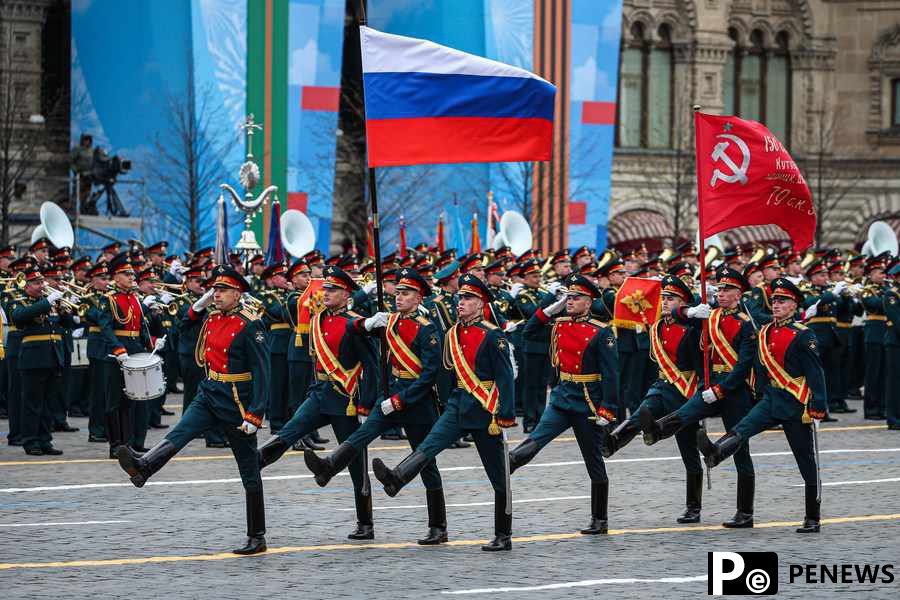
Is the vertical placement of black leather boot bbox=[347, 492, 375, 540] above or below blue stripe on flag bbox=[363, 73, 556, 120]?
below

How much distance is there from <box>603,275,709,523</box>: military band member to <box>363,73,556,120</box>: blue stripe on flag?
6.98 feet

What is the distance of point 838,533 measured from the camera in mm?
12500

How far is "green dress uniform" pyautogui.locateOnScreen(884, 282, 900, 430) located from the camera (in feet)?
67.5

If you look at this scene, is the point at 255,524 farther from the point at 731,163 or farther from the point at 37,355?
the point at 37,355

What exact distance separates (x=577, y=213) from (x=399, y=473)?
108ft

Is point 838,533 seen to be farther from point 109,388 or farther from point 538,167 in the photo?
point 538,167

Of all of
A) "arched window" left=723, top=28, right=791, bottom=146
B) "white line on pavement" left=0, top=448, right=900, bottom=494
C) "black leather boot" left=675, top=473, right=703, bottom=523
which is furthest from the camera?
"arched window" left=723, top=28, right=791, bottom=146

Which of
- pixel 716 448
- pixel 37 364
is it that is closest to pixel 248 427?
pixel 716 448

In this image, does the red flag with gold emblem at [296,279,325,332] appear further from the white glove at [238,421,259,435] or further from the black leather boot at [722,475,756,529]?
the black leather boot at [722,475,756,529]

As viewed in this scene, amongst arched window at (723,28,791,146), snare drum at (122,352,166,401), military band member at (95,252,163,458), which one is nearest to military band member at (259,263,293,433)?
→ military band member at (95,252,163,458)

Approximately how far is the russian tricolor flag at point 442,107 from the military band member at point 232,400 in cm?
156

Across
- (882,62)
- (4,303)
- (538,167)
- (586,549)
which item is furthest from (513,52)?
(586,549)

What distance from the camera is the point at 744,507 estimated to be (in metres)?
12.8

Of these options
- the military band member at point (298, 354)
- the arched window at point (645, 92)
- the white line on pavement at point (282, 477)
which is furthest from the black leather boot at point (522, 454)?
the arched window at point (645, 92)
